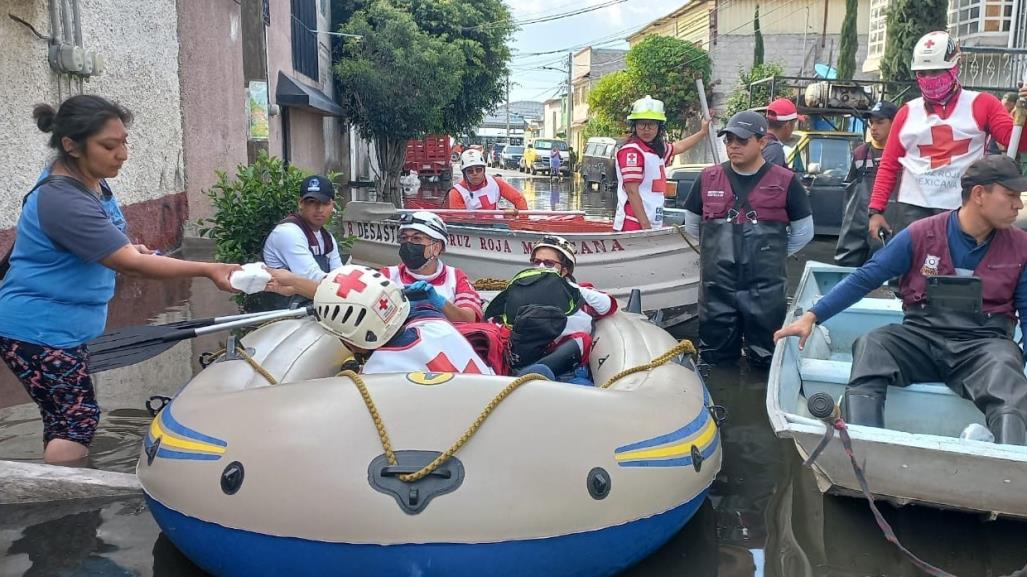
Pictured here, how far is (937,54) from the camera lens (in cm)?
508

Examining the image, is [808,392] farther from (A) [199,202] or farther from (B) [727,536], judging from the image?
(A) [199,202]

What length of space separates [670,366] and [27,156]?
5.75 metres

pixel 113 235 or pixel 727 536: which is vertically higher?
pixel 113 235

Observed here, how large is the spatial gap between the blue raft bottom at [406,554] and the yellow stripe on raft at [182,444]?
22cm

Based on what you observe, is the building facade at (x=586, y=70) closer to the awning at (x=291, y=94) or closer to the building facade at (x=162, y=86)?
the awning at (x=291, y=94)

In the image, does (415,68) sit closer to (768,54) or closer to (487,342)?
(487,342)

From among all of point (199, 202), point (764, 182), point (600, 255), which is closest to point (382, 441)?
point (764, 182)

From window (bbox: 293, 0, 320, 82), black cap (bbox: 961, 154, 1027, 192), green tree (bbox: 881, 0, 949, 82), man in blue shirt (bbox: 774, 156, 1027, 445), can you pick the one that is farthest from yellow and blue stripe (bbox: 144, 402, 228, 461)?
green tree (bbox: 881, 0, 949, 82)

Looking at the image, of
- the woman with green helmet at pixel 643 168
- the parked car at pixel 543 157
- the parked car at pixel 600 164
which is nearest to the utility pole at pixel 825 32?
the parked car at pixel 600 164

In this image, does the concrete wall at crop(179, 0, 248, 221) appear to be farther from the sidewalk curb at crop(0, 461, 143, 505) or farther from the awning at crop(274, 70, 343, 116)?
the sidewalk curb at crop(0, 461, 143, 505)

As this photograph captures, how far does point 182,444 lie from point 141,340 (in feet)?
3.90

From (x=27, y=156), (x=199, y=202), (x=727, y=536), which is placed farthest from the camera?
(x=199, y=202)

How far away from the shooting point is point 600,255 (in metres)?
7.32

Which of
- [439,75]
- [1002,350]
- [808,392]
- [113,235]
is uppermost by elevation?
[439,75]
